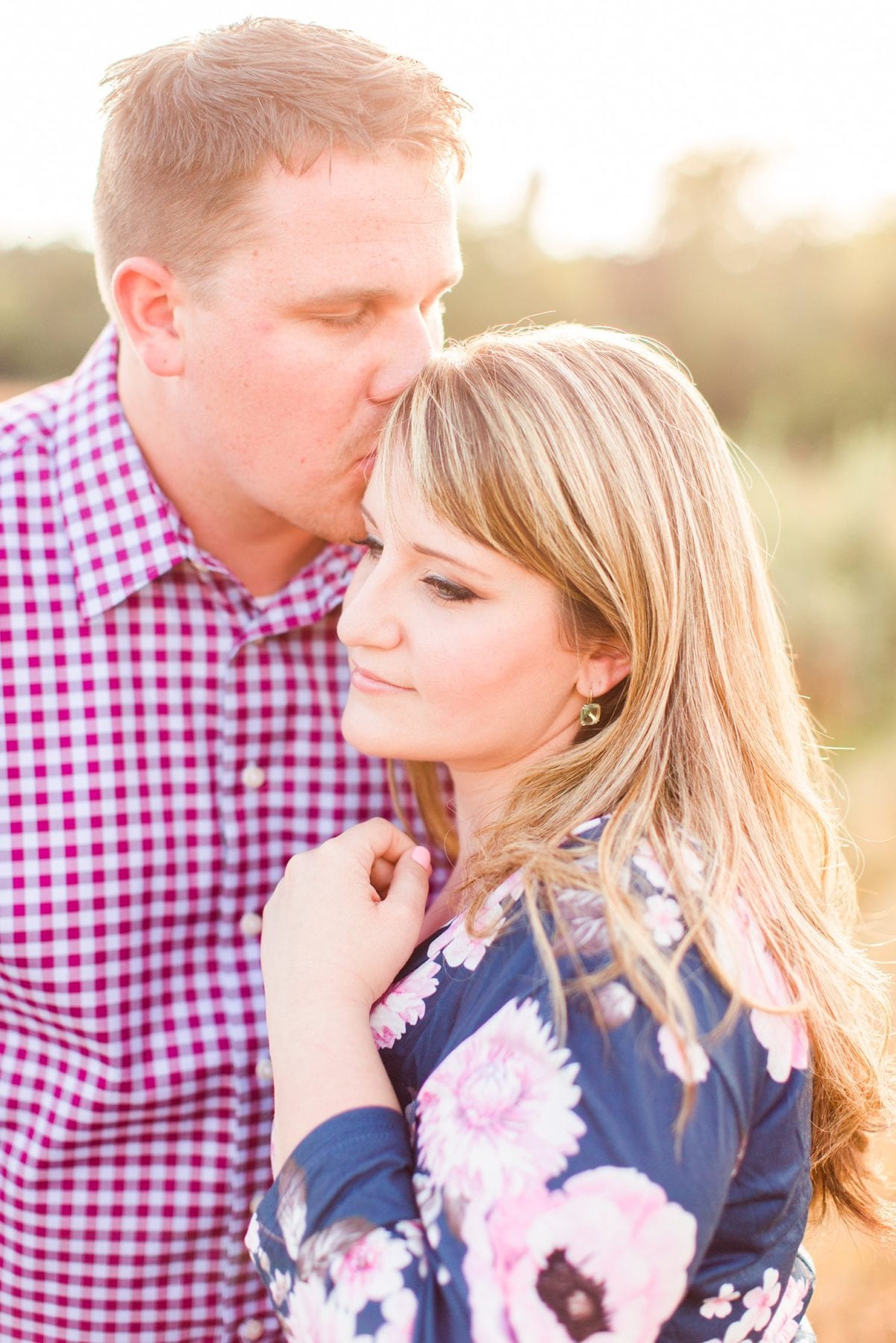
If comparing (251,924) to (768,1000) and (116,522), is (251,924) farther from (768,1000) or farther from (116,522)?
(768,1000)

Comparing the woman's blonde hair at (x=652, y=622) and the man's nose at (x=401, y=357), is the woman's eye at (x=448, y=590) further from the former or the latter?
the man's nose at (x=401, y=357)

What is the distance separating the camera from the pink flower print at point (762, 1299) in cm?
134

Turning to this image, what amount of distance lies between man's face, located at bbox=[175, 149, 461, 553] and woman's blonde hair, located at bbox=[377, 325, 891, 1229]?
29 centimetres

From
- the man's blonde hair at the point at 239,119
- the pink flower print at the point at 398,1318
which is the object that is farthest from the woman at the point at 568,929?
the man's blonde hair at the point at 239,119

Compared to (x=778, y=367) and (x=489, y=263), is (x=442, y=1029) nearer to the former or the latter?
(x=489, y=263)

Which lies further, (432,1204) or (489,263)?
(489,263)

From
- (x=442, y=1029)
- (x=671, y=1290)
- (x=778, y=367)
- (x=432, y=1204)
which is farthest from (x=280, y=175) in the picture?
(x=778, y=367)

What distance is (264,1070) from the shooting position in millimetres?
1946

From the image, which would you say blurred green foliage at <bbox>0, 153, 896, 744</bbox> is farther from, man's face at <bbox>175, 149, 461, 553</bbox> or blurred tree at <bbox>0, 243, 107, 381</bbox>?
man's face at <bbox>175, 149, 461, 553</bbox>

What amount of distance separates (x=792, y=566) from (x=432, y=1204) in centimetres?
797

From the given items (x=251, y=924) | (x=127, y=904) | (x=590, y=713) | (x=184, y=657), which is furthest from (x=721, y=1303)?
(x=184, y=657)

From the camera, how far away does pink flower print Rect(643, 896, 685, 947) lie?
4.02 feet

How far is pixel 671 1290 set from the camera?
112 centimetres

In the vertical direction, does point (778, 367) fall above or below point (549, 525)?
below
